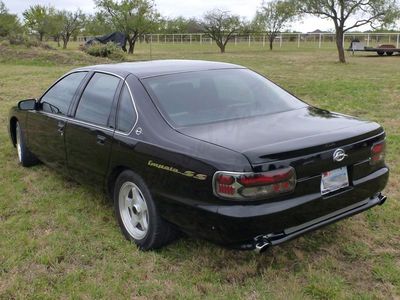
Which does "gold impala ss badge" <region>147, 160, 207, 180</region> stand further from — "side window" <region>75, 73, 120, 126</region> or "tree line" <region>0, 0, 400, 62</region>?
"tree line" <region>0, 0, 400, 62</region>

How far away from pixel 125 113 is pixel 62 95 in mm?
1394

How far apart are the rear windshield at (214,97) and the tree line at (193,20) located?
67.7ft

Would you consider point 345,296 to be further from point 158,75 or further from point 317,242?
point 158,75

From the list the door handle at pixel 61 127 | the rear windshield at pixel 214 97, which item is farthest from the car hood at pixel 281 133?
the door handle at pixel 61 127

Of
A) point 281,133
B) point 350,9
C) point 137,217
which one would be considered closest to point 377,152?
point 281,133

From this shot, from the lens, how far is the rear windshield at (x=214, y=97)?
3.56m

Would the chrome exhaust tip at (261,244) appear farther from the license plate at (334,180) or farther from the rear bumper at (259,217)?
the license plate at (334,180)

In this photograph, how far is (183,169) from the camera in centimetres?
306

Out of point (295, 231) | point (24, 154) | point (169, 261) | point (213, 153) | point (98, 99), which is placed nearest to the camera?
point (213, 153)

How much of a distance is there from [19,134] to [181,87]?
10.0 feet

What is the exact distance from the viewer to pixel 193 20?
4459 cm

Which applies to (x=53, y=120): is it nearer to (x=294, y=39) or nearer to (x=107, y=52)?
(x=107, y=52)

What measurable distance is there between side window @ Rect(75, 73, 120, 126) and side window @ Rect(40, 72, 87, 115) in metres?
0.26

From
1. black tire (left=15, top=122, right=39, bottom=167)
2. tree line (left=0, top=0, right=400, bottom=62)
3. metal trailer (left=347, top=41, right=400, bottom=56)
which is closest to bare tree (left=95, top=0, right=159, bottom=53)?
tree line (left=0, top=0, right=400, bottom=62)
